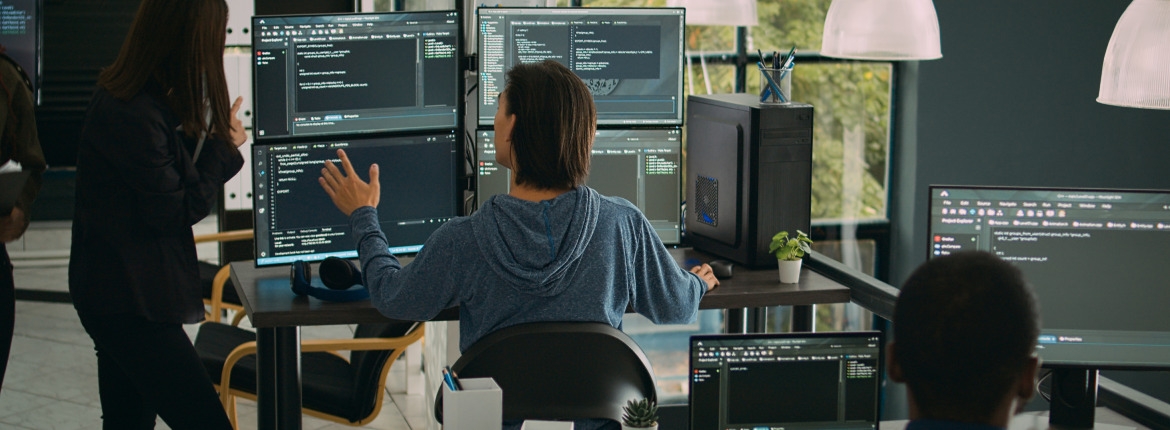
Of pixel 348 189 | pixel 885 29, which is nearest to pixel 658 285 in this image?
pixel 348 189

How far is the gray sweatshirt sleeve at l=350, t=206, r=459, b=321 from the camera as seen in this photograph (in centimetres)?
212

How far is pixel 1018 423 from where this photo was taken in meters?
2.11

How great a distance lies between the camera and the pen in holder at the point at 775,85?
2875mm

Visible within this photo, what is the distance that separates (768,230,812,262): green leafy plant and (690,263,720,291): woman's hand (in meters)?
0.17

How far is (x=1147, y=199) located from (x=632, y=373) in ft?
3.05

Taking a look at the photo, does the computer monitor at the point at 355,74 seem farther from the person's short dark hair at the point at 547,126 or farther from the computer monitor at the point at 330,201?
the person's short dark hair at the point at 547,126

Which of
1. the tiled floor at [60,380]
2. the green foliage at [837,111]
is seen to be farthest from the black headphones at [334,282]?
the green foliage at [837,111]

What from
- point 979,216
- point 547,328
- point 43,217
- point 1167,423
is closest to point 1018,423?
point 1167,423

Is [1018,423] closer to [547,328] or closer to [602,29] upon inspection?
[547,328]

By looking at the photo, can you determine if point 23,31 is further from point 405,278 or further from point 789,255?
point 789,255

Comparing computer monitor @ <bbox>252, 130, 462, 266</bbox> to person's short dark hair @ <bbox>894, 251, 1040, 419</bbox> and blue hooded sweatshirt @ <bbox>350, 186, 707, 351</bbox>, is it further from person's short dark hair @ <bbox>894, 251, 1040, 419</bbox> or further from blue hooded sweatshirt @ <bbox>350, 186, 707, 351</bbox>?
person's short dark hair @ <bbox>894, 251, 1040, 419</bbox>

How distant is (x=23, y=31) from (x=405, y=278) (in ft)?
11.7

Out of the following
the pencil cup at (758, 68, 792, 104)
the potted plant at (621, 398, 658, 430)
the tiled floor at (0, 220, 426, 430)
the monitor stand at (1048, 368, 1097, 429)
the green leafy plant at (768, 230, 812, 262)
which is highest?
the pencil cup at (758, 68, 792, 104)

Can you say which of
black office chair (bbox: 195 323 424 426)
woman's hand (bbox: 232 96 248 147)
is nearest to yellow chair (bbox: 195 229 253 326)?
black office chair (bbox: 195 323 424 426)
